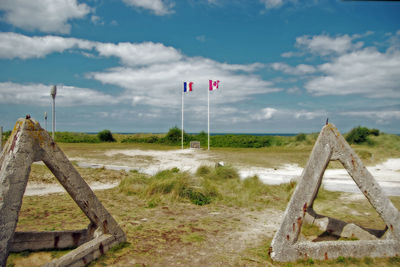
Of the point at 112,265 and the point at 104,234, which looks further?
the point at 104,234

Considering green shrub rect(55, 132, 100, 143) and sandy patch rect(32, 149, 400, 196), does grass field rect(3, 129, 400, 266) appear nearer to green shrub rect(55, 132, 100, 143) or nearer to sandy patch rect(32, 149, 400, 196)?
sandy patch rect(32, 149, 400, 196)

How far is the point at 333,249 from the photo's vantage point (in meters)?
4.39

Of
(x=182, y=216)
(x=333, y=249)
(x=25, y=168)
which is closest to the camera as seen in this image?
(x=25, y=168)

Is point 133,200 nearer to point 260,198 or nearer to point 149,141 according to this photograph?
point 260,198

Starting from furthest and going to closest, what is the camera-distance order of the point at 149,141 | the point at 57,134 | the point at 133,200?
1. the point at 57,134
2. the point at 149,141
3. the point at 133,200

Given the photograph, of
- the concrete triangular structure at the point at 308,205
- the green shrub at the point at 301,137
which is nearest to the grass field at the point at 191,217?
the concrete triangular structure at the point at 308,205

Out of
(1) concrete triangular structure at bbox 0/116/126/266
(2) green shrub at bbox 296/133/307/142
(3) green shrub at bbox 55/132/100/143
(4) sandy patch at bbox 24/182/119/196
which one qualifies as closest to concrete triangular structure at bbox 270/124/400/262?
(1) concrete triangular structure at bbox 0/116/126/266

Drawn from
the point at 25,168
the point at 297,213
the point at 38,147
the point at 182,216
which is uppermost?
the point at 38,147

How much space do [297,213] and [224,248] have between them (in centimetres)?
137

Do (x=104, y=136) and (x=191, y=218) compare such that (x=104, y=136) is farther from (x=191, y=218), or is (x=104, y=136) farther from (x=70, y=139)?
(x=191, y=218)

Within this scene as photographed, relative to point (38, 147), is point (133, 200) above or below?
below

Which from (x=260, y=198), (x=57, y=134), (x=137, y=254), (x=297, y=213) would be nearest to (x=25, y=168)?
(x=137, y=254)

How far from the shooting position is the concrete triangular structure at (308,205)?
13.8 feet

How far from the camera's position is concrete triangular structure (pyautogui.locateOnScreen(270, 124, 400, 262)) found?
4.20 m
